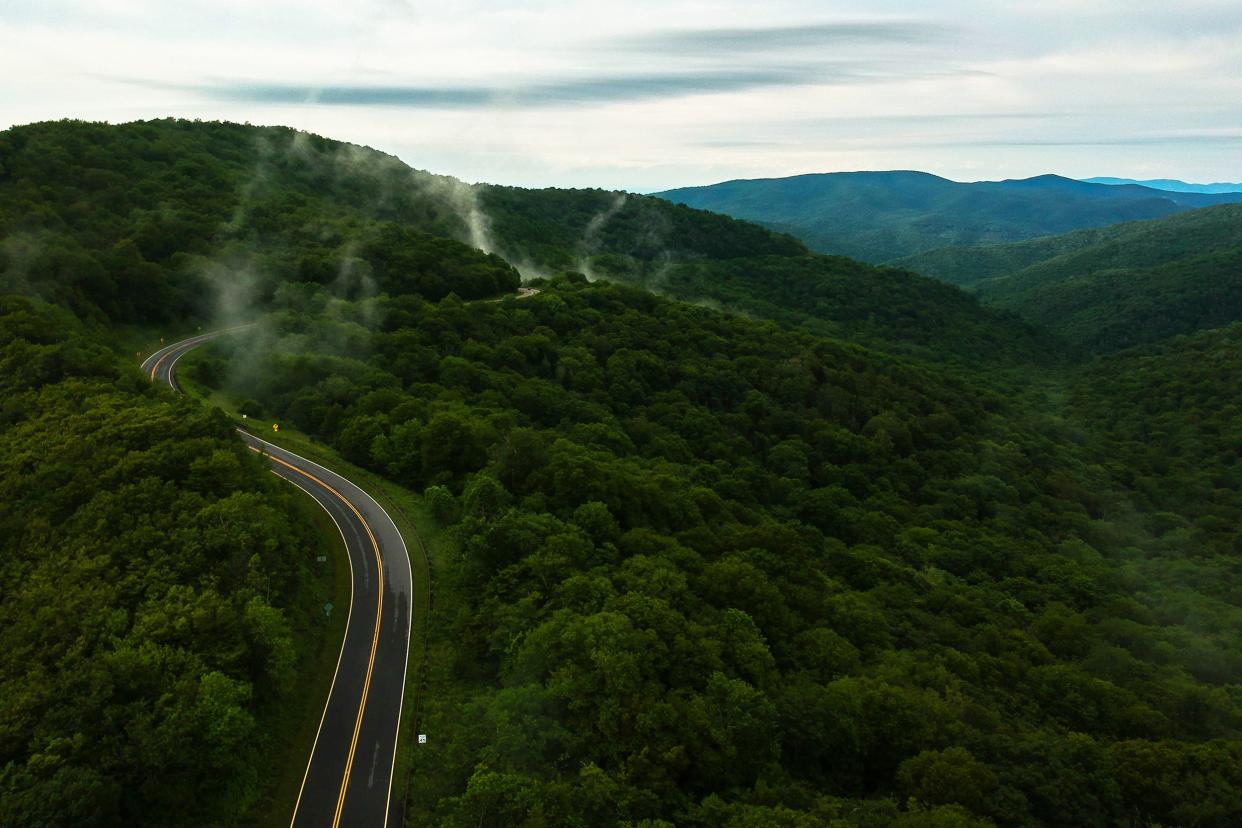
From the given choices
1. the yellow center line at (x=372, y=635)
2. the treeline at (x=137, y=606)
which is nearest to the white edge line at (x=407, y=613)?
the yellow center line at (x=372, y=635)

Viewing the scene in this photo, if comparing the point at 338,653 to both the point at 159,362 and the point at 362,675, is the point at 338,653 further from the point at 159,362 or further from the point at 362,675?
the point at 159,362

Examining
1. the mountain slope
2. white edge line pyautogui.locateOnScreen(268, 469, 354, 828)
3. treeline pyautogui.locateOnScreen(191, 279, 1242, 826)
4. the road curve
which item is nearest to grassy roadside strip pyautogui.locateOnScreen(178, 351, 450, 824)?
white edge line pyautogui.locateOnScreen(268, 469, 354, 828)

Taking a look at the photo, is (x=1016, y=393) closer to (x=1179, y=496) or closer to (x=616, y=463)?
(x=1179, y=496)

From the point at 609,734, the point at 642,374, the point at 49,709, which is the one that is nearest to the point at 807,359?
the point at 642,374

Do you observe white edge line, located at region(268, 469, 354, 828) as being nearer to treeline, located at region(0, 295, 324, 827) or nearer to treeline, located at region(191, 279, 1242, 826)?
treeline, located at region(0, 295, 324, 827)

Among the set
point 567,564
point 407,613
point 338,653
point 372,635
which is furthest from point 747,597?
point 338,653

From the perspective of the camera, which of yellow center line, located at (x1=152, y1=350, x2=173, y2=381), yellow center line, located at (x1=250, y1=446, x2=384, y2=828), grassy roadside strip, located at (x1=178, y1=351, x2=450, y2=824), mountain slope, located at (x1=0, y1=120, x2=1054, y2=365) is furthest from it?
mountain slope, located at (x1=0, y1=120, x2=1054, y2=365)
